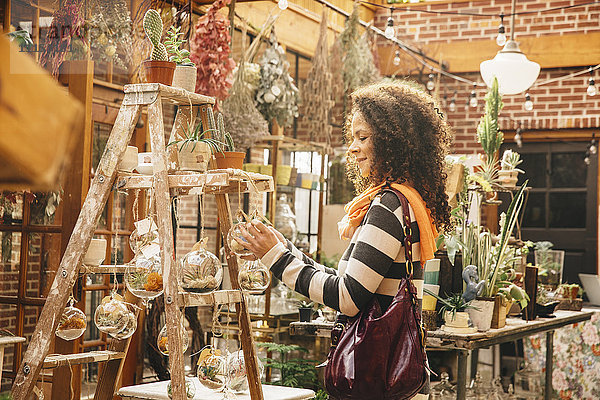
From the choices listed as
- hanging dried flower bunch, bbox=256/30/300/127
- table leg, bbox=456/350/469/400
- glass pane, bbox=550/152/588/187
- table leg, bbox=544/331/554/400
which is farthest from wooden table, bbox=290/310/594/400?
glass pane, bbox=550/152/588/187

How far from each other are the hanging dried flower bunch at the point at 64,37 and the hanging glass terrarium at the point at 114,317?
1.72 m

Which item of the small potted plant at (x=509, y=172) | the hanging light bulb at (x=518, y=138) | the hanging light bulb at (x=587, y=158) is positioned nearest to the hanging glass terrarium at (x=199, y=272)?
the small potted plant at (x=509, y=172)

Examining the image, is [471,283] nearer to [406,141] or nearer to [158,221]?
[406,141]

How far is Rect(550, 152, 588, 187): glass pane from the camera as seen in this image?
7.28 meters

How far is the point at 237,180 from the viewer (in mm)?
2400

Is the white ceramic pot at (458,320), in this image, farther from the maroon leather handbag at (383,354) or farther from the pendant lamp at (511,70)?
the pendant lamp at (511,70)

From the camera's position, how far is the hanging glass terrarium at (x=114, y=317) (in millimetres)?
2650

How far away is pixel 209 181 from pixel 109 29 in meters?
2.26

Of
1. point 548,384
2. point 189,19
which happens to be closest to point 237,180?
point 189,19

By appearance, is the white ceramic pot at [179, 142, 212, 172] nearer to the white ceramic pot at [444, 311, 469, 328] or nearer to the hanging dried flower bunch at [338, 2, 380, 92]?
the white ceramic pot at [444, 311, 469, 328]

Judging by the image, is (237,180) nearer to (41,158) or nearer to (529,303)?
(41,158)

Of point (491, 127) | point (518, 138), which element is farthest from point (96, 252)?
point (518, 138)

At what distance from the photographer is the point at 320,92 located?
6.11 m

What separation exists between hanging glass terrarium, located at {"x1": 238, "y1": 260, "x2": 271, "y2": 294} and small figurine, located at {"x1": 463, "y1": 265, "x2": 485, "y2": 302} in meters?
1.42
